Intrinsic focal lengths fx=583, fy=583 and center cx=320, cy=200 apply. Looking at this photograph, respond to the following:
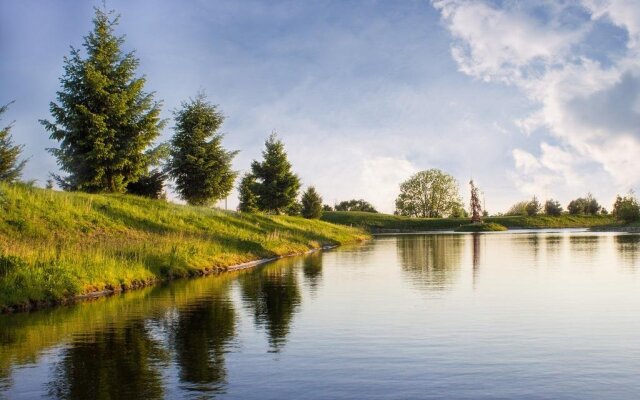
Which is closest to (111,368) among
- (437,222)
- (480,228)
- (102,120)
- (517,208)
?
(102,120)

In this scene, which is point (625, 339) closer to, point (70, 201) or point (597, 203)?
point (70, 201)

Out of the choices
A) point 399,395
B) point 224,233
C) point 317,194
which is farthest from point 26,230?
point 317,194

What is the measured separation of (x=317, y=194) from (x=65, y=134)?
51.8 m

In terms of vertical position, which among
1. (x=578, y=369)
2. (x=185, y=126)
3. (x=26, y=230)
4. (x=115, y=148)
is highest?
(x=185, y=126)

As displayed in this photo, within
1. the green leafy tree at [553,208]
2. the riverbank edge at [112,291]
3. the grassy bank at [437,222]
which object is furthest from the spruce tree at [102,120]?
the green leafy tree at [553,208]

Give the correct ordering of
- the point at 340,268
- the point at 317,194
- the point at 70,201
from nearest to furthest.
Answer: the point at 340,268
the point at 70,201
the point at 317,194

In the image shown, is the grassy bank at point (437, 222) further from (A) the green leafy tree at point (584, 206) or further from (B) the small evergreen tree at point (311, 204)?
(B) the small evergreen tree at point (311, 204)

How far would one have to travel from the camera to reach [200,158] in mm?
55656

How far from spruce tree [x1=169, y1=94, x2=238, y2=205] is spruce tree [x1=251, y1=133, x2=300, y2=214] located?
807 inches

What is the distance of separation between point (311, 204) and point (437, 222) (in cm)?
5859

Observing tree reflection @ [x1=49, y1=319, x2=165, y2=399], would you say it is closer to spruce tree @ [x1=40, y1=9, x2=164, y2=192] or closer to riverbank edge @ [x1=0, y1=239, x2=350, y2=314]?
riverbank edge @ [x1=0, y1=239, x2=350, y2=314]

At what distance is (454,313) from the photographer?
53.5ft

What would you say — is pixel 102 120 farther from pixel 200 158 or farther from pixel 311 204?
pixel 311 204

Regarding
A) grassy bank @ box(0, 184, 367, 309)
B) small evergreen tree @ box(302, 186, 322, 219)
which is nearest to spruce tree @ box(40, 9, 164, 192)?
grassy bank @ box(0, 184, 367, 309)
